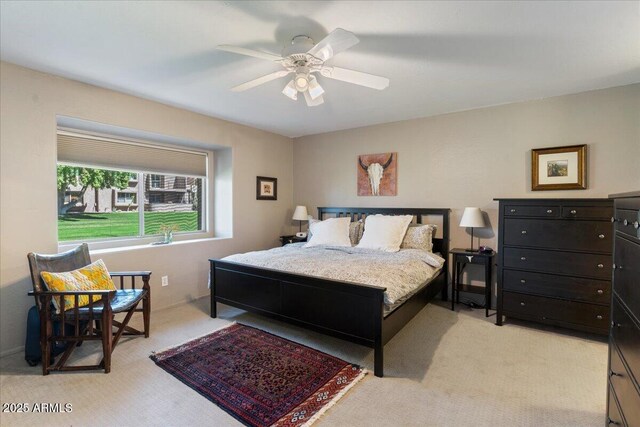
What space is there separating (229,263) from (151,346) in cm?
98

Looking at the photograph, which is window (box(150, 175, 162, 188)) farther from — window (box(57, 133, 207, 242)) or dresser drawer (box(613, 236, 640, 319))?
dresser drawer (box(613, 236, 640, 319))

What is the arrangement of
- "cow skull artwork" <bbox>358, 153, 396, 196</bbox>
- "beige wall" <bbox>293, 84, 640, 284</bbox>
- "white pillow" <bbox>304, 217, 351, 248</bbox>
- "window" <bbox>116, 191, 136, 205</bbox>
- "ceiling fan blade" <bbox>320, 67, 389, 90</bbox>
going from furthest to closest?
1. "cow skull artwork" <bbox>358, 153, 396, 196</bbox>
2. "white pillow" <bbox>304, 217, 351, 248</bbox>
3. "window" <bbox>116, 191, 136, 205</bbox>
4. "beige wall" <bbox>293, 84, 640, 284</bbox>
5. "ceiling fan blade" <bbox>320, 67, 389, 90</bbox>

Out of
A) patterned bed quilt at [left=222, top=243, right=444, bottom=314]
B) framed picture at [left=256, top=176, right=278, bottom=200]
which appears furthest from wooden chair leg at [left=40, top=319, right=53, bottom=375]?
framed picture at [left=256, top=176, right=278, bottom=200]

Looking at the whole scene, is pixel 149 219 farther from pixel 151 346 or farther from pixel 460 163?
pixel 460 163

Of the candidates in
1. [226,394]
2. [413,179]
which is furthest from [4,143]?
[413,179]

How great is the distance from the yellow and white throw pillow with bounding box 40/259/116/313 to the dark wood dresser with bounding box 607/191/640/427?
3227 mm

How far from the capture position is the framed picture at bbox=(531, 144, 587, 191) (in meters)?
3.16

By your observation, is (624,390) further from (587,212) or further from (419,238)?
(419,238)

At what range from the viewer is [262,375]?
2262 millimetres

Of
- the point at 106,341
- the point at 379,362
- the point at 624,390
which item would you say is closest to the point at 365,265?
the point at 379,362

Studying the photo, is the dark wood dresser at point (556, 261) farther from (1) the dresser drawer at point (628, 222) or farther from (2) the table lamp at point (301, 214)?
(2) the table lamp at point (301, 214)

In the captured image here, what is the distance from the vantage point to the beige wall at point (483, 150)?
9.96 ft

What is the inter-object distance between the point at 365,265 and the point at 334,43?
1894 millimetres

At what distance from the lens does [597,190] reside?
312cm
